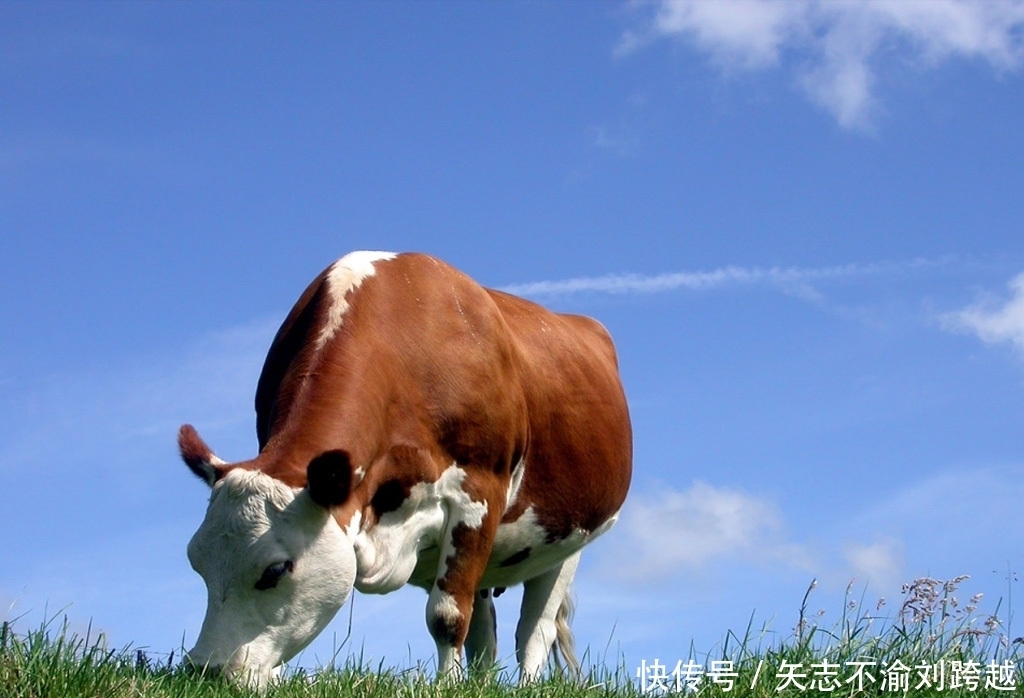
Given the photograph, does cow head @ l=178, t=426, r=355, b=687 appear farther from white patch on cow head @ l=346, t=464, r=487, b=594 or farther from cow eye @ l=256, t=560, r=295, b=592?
white patch on cow head @ l=346, t=464, r=487, b=594

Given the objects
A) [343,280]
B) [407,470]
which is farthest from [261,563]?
[343,280]

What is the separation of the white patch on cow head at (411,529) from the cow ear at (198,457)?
95 cm

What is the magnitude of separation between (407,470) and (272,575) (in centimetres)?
122

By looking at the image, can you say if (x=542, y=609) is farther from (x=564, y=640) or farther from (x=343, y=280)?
(x=343, y=280)

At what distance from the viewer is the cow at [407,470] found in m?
7.62

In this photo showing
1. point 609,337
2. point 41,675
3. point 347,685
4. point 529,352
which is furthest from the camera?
point 609,337

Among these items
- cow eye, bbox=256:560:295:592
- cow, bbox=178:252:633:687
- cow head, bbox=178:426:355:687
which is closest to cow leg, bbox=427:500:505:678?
cow, bbox=178:252:633:687

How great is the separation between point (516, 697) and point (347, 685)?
0.82 m

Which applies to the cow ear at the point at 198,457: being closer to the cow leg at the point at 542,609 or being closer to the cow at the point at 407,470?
the cow at the point at 407,470

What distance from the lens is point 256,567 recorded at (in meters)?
7.57

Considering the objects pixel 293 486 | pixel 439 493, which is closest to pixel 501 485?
pixel 439 493

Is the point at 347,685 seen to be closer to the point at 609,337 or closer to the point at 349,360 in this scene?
the point at 349,360

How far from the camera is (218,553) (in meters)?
7.57

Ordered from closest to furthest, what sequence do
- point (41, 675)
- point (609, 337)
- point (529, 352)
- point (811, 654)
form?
point (41, 675) < point (811, 654) < point (529, 352) < point (609, 337)
